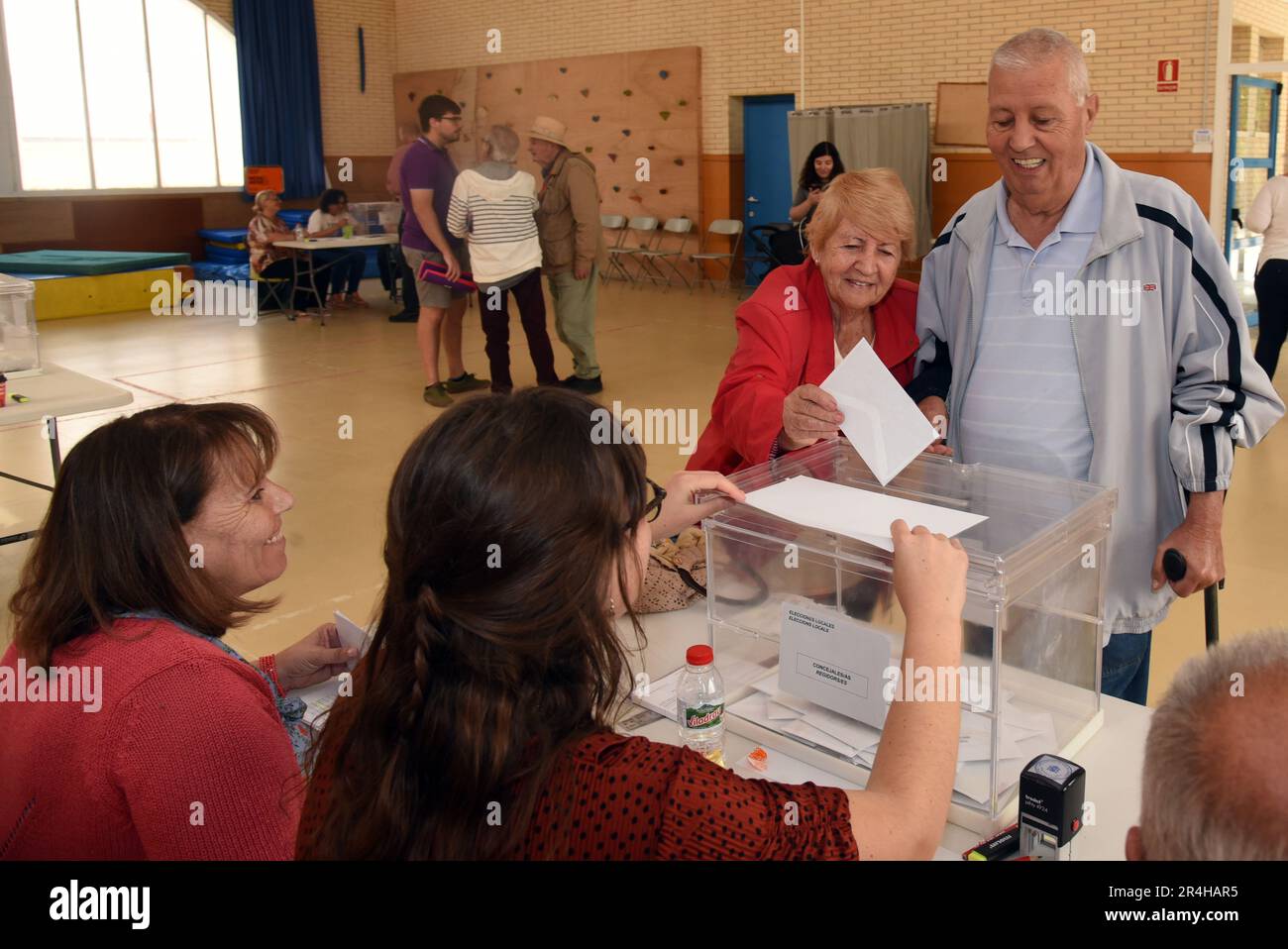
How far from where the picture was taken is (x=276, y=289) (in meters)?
11.9

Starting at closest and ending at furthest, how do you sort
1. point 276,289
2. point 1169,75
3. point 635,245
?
1. point 1169,75
2. point 276,289
3. point 635,245

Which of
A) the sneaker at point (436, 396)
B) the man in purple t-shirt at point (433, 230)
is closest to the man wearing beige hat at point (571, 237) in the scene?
the man in purple t-shirt at point (433, 230)

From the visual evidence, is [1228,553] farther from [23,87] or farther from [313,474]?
[23,87]

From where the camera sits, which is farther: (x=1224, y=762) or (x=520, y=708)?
(x=520, y=708)

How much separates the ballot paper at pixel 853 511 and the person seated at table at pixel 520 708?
1.74ft

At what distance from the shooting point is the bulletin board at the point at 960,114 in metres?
11.4

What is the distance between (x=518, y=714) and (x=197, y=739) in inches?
23.0

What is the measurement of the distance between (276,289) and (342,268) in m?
0.91

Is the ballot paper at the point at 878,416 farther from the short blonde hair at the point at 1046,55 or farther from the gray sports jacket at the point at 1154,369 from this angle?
the short blonde hair at the point at 1046,55

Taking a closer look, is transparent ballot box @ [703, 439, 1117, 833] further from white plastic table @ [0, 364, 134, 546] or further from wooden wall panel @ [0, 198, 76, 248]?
wooden wall panel @ [0, 198, 76, 248]

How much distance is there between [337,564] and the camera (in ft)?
15.7
